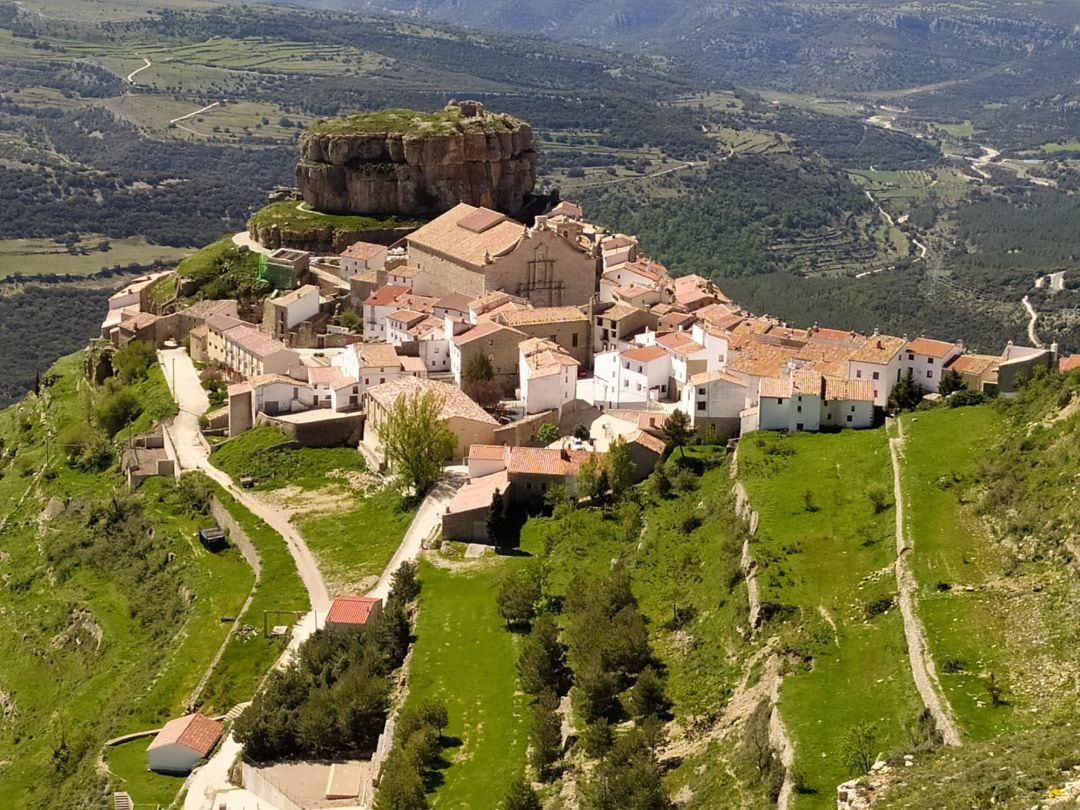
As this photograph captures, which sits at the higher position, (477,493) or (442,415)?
(442,415)

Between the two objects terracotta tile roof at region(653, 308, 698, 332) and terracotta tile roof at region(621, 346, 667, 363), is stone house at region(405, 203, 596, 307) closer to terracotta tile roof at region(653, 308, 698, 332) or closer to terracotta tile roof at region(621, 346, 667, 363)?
terracotta tile roof at region(653, 308, 698, 332)

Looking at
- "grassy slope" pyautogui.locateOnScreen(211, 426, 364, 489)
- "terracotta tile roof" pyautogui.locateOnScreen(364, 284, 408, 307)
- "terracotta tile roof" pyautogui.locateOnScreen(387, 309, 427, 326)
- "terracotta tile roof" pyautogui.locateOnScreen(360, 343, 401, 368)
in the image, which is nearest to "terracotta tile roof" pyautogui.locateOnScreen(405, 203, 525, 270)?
"terracotta tile roof" pyautogui.locateOnScreen(364, 284, 408, 307)

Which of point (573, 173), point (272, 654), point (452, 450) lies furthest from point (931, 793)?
point (573, 173)

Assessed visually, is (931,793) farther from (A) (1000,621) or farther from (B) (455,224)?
(B) (455,224)

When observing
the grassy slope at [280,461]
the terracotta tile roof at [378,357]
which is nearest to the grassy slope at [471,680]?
the grassy slope at [280,461]

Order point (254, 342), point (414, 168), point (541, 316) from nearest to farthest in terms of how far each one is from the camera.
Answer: point (541, 316), point (254, 342), point (414, 168)

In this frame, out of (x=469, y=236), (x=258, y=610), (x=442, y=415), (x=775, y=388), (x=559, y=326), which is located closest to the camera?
(x=258, y=610)

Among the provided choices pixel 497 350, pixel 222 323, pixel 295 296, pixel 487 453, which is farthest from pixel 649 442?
pixel 222 323

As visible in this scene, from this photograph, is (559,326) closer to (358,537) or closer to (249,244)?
(358,537)
